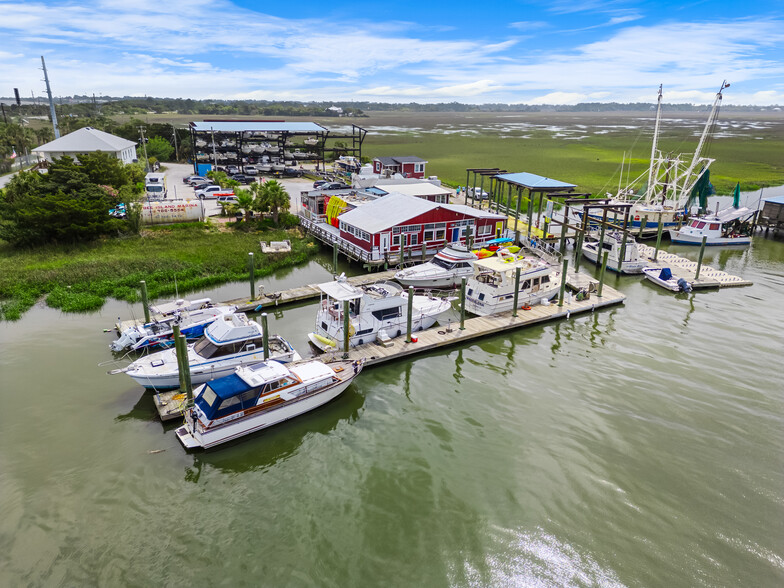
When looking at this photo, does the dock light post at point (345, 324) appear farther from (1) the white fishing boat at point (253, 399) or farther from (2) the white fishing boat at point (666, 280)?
(2) the white fishing boat at point (666, 280)

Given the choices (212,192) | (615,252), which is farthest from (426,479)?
(212,192)

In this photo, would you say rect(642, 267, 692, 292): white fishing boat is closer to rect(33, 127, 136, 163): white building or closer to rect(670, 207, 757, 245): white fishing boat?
rect(670, 207, 757, 245): white fishing boat

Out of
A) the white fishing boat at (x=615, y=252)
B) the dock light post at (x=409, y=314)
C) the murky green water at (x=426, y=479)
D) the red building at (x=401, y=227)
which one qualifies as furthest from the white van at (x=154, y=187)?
the white fishing boat at (x=615, y=252)

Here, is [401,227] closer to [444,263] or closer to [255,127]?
[444,263]

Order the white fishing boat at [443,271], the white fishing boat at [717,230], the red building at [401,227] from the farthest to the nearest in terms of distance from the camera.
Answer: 1. the white fishing boat at [717,230]
2. the red building at [401,227]
3. the white fishing boat at [443,271]

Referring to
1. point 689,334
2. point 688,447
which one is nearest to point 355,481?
point 688,447

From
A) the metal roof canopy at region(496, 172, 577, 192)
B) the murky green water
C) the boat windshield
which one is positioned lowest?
the murky green water

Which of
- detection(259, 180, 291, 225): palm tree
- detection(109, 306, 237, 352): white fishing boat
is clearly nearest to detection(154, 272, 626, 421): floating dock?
detection(109, 306, 237, 352): white fishing boat
